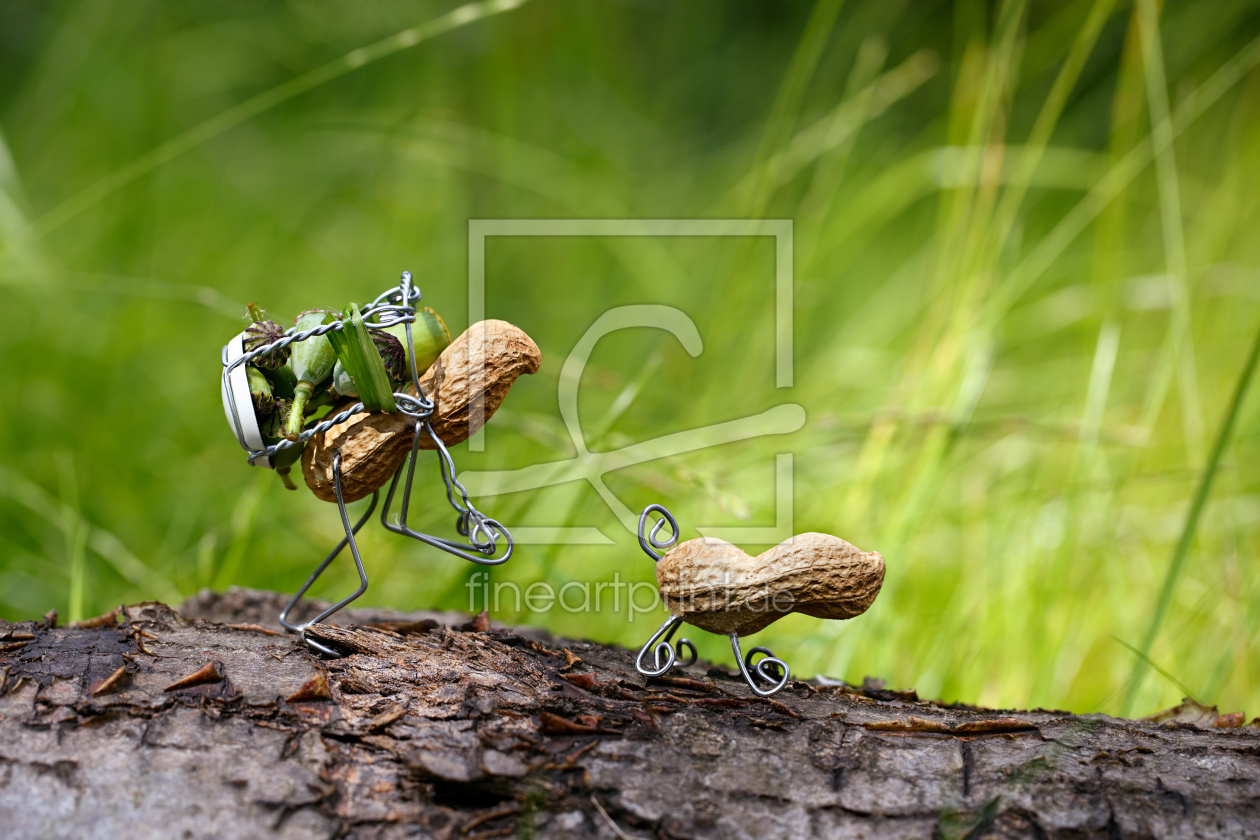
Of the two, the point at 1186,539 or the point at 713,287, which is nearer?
the point at 1186,539

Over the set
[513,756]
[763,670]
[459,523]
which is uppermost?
[459,523]

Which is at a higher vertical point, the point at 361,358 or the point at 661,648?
the point at 361,358

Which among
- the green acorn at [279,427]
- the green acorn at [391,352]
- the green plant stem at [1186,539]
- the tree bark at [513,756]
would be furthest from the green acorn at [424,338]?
the green plant stem at [1186,539]

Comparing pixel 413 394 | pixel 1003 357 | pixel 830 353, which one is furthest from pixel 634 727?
pixel 1003 357

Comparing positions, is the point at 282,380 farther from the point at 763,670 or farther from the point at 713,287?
the point at 713,287

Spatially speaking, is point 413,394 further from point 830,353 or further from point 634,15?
point 634,15

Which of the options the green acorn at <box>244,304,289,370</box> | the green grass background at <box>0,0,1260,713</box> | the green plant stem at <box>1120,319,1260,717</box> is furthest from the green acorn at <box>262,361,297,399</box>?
the green plant stem at <box>1120,319,1260,717</box>

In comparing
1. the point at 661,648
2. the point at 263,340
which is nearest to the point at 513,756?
the point at 661,648

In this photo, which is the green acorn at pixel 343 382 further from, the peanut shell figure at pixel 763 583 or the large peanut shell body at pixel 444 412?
the peanut shell figure at pixel 763 583
